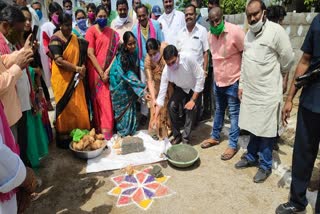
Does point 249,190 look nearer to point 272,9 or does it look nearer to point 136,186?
point 136,186

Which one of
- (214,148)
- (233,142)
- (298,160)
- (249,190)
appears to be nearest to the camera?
(298,160)

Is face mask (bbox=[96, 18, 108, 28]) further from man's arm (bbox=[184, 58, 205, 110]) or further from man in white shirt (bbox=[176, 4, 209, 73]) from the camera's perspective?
man's arm (bbox=[184, 58, 205, 110])

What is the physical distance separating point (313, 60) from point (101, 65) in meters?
2.88

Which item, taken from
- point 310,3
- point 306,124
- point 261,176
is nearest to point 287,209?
point 261,176

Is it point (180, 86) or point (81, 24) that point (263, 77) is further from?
point (81, 24)

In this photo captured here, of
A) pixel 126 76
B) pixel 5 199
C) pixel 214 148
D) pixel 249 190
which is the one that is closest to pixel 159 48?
pixel 126 76

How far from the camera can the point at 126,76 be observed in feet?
13.8

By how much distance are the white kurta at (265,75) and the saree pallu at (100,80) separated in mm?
2033

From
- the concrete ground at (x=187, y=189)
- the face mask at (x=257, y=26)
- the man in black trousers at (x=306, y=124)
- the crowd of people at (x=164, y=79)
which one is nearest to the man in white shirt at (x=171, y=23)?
the crowd of people at (x=164, y=79)

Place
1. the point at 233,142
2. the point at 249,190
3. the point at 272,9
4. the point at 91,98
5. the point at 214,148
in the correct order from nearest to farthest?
the point at 249,190
the point at 272,9
the point at 233,142
the point at 214,148
the point at 91,98

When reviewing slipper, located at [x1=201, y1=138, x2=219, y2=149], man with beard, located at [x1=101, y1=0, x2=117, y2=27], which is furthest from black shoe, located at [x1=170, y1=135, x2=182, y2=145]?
man with beard, located at [x1=101, y1=0, x2=117, y2=27]

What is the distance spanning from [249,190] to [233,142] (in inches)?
32.6

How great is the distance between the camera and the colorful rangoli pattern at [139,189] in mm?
3078

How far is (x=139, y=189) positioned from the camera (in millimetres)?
3273
